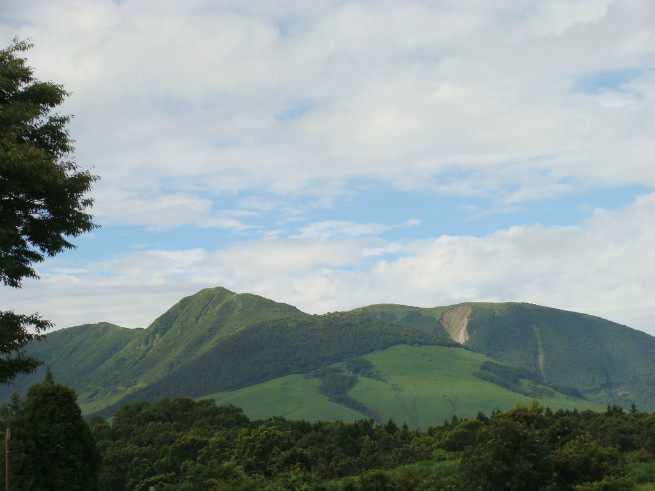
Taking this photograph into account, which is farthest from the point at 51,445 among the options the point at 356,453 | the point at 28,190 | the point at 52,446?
the point at 356,453

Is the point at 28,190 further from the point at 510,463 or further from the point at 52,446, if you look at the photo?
the point at 510,463

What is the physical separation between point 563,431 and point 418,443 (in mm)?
22332

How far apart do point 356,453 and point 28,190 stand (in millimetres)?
45710

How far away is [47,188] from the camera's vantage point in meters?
18.9

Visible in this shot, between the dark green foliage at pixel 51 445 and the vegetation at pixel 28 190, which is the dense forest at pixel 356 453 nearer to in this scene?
the dark green foliage at pixel 51 445

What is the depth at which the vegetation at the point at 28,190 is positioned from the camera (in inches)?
694

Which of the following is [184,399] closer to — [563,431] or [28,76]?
[563,431]

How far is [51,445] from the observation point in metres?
24.5

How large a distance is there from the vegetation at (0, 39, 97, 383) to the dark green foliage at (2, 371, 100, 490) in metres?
5.44

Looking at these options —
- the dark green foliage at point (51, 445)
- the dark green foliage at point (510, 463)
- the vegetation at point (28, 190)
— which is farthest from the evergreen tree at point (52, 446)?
the dark green foliage at point (510, 463)

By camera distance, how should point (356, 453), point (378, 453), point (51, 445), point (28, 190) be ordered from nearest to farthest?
point (28, 190)
point (51, 445)
point (378, 453)
point (356, 453)

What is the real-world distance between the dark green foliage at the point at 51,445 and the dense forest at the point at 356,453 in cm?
7

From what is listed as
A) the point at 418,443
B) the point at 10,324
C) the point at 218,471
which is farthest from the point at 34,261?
the point at 418,443

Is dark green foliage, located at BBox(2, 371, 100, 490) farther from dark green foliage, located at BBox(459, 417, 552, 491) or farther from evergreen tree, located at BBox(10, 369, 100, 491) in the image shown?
dark green foliage, located at BBox(459, 417, 552, 491)
